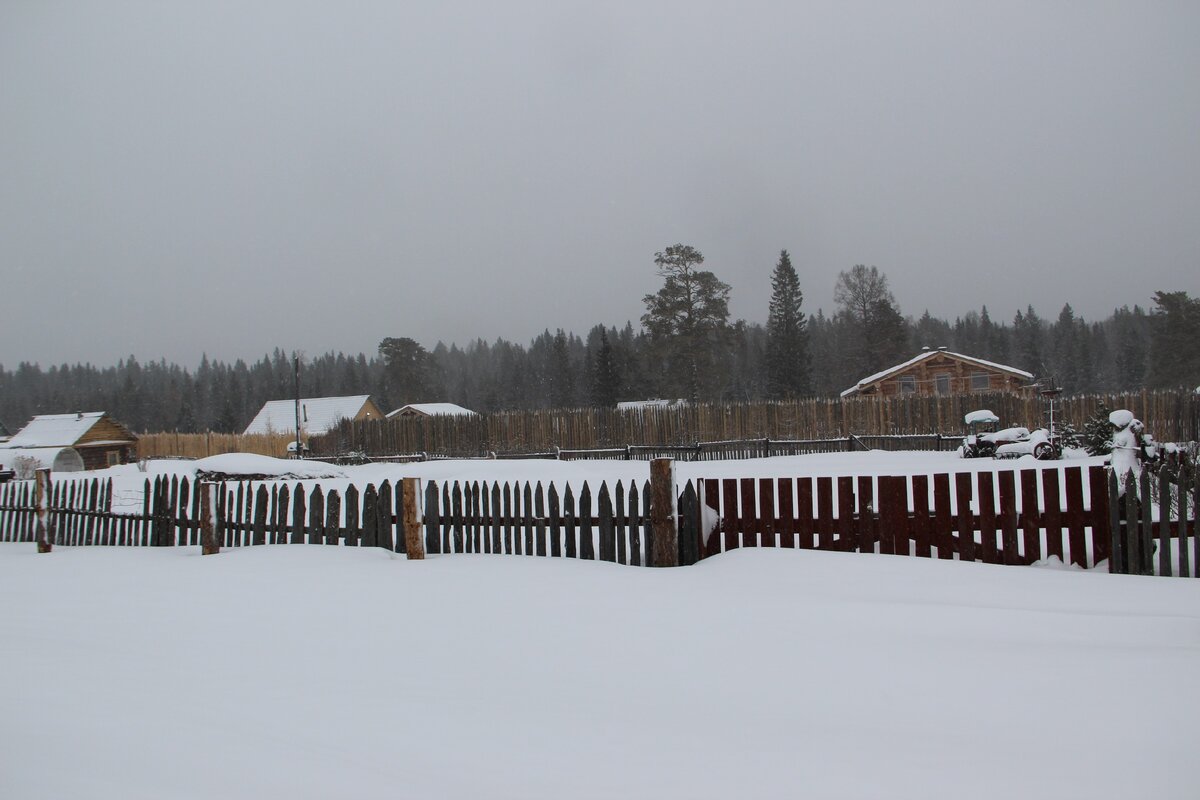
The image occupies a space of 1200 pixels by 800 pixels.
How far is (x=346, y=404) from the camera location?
6175 cm

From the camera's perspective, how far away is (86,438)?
38031mm

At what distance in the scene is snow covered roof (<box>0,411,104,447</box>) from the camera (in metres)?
37.2

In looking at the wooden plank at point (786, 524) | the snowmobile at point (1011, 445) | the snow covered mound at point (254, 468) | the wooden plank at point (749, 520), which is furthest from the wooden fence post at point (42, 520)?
the snowmobile at point (1011, 445)

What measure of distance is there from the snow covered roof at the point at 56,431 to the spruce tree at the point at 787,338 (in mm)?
41476

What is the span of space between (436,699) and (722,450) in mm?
22260

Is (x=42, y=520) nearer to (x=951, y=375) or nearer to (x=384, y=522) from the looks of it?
(x=384, y=522)

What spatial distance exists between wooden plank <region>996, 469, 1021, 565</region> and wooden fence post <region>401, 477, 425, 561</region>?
17.3 ft

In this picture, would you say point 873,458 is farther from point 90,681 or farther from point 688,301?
point 688,301

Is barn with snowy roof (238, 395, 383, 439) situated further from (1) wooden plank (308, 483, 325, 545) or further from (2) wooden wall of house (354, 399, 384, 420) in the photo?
(1) wooden plank (308, 483, 325, 545)

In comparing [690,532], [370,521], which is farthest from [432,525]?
[690,532]

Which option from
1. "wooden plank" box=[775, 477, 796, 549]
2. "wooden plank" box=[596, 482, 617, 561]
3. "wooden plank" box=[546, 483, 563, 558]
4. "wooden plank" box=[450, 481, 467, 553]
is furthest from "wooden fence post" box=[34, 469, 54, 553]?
"wooden plank" box=[775, 477, 796, 549]

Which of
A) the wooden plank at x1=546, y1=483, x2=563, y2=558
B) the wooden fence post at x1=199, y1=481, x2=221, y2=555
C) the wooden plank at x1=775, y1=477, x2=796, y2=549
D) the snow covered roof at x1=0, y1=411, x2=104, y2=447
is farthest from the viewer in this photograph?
the snow covered roof at x1=0, y1=411, x2=104, y2=447

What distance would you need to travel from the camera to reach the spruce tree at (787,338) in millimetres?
51625

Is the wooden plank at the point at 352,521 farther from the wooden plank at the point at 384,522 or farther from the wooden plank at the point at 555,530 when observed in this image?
the wooden plank at the point at 555,530
